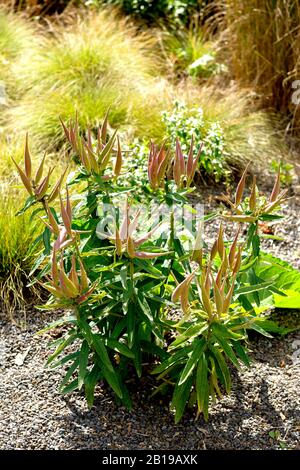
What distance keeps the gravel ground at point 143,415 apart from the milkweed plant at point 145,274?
127mm

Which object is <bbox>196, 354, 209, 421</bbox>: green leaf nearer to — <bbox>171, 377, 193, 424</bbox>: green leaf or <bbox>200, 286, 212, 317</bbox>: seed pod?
<bbox>171, 377, 193, 424</bbox>: green leaf

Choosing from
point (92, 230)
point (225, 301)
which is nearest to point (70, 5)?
point (92, 230)

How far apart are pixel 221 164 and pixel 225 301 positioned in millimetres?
2523

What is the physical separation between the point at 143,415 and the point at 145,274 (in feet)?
2.33

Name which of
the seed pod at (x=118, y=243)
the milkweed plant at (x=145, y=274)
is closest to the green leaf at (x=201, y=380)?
the milkweed plant at (x=145, y=274)

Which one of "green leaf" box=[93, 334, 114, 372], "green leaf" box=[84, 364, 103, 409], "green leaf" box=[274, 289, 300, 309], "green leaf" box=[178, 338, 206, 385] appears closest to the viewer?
"green leaf" box=[178, 338, 206, 385]

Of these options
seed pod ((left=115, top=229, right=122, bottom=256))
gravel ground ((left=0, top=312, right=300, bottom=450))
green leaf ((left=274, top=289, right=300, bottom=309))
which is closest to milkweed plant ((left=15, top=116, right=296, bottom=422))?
seed pod ((left=115, top=229, right=122, bottom=256))

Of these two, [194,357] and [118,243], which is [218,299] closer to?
[194,357]

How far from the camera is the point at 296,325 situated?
386 centimetres

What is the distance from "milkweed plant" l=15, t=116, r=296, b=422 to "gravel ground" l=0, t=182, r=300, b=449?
0.13 meters

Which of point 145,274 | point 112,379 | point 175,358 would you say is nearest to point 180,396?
point 175,358

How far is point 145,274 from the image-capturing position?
290cm

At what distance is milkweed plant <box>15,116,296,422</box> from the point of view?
9.04ft

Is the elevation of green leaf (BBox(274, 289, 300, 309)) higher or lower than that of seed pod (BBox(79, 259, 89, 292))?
lower
